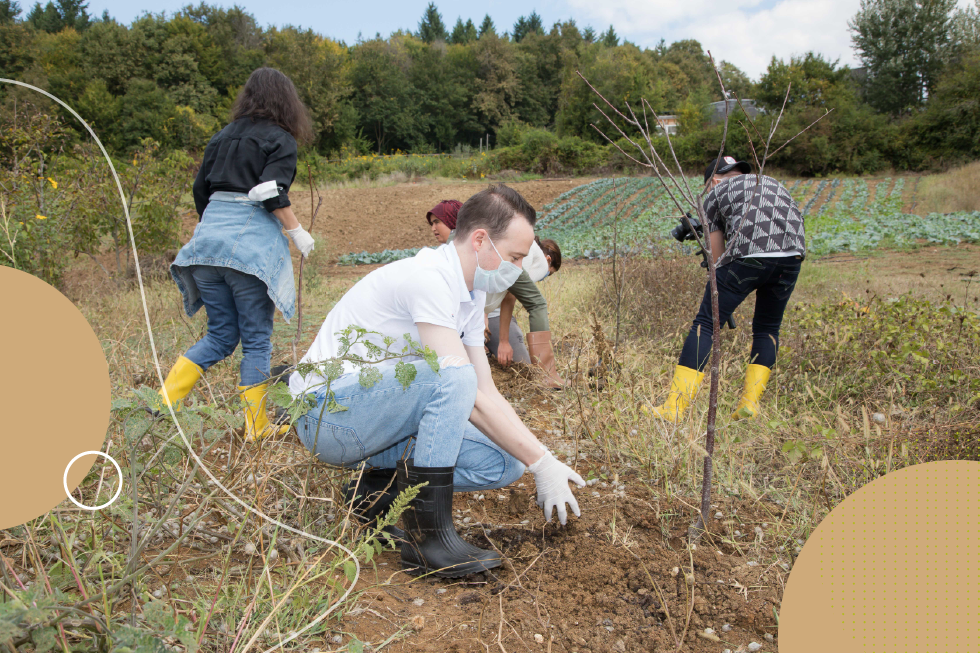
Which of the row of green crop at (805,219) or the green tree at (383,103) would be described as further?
the green tree at (383,103)

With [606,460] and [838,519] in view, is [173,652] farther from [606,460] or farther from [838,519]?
[606,460]

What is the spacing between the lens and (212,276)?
274 cm

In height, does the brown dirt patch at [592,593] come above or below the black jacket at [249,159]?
below

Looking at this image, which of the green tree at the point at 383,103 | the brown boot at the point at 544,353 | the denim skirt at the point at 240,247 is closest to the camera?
the denim skirt at the point at 240,247

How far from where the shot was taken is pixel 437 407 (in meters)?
1.83

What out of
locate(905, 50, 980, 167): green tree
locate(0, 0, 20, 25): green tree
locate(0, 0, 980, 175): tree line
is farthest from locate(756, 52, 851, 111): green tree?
locate(0, 0, 20, 25): green tree

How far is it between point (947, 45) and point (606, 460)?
122ft

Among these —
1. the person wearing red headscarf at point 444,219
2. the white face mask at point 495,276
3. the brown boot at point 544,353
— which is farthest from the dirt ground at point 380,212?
the white face mask at point 495,276

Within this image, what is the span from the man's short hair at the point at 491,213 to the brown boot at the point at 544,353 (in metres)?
1.56

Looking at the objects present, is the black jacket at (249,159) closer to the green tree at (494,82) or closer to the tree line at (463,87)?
the tree line at (463,87)

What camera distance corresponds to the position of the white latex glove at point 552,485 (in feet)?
6.26

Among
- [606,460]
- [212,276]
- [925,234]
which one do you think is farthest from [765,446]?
[925,234]

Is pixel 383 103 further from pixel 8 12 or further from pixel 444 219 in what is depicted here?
pixel 444 219

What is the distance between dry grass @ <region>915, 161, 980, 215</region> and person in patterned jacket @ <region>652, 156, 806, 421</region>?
14.1 meters
